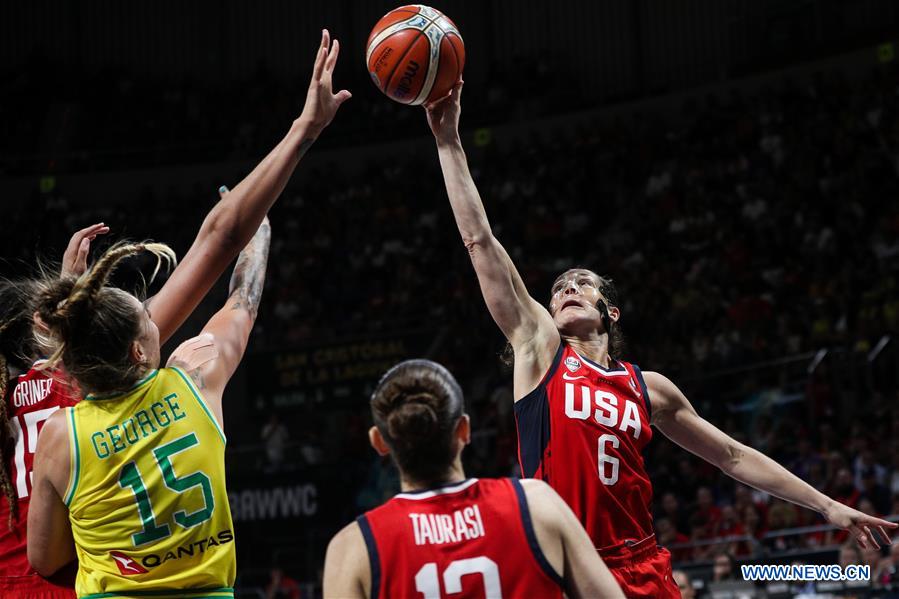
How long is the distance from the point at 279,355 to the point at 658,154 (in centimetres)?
748

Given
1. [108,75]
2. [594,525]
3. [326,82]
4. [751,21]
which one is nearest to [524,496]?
[326,82]

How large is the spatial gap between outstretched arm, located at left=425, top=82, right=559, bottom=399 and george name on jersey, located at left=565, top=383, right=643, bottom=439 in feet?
0.58

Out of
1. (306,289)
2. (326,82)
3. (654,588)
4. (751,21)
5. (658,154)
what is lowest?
(654,588)

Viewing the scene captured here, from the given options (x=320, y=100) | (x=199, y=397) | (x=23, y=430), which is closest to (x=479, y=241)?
(x=320, y=100)

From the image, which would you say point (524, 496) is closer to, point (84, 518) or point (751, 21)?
point (84, 518)

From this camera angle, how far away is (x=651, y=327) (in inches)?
585

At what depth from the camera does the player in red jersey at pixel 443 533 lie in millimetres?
2354

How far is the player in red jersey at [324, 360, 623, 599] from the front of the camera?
2.35m

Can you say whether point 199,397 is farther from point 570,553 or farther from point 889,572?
point 889,572

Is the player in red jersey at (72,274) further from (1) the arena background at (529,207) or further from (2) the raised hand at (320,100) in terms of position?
(1) the arena background at (529,207)

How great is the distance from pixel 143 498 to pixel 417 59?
2627mm

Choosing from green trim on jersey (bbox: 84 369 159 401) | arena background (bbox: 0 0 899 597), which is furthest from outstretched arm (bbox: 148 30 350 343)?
arena background (bbox: 0 0 899 597)

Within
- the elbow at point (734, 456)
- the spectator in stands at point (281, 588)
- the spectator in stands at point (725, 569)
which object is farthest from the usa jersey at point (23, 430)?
the spectator in stands at point (281, 588)

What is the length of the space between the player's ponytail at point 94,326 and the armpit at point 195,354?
158 millimetres
